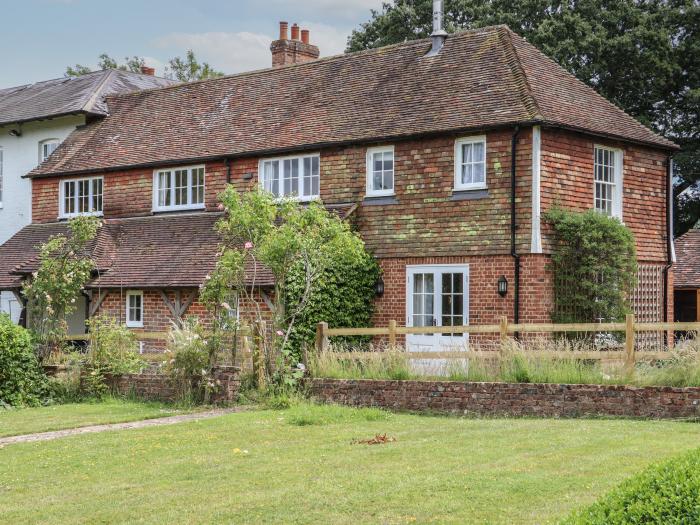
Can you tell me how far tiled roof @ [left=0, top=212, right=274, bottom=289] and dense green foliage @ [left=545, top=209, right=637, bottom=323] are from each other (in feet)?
20.4

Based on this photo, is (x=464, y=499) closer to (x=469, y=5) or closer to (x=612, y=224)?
(x=612, y=224)

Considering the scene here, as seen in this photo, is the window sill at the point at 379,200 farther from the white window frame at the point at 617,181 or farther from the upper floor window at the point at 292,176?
the white window frame at the point at 617,181

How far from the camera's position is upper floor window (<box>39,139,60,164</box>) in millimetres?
33625

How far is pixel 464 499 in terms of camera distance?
30.4ft

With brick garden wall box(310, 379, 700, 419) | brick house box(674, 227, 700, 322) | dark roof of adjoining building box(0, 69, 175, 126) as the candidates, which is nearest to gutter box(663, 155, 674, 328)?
brick house box(674, 227, 700, 322)

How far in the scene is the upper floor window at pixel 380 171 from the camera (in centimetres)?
2386

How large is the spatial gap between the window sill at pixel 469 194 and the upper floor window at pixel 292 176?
3840mm

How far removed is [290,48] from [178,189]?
7349mm

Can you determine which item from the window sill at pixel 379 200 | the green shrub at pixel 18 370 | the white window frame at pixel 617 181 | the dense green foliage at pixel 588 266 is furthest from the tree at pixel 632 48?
the green shrub at pixel 18 370

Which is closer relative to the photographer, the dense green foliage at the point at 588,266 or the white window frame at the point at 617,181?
the dense green foliage at the point at 588,266

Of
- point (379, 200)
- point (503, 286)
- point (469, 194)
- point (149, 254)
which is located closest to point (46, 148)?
point (149, 254)

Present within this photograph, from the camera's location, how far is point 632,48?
37.5m

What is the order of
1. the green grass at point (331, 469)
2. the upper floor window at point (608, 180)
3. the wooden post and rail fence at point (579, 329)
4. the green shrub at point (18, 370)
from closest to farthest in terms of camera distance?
the green grass at point (331, 469), the wooden post and rail fence at point (579, 329), the green shrub at point (18, 370), the upper floor window at point (608, 180)

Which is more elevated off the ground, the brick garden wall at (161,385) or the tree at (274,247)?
the tree at (274,247)
